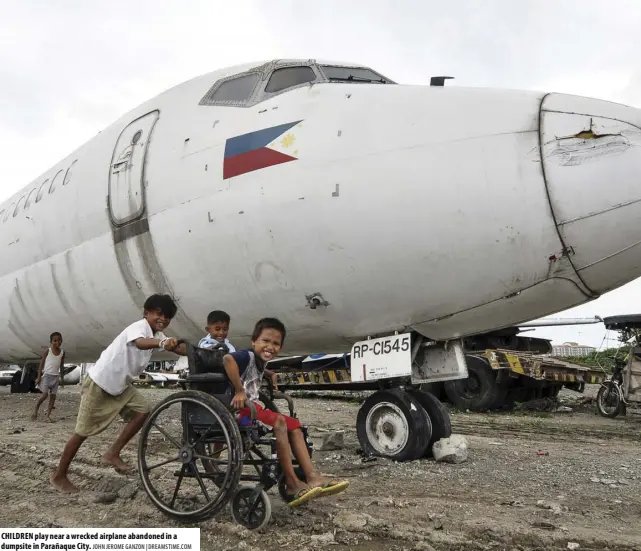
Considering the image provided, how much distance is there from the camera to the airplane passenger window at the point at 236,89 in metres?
6.03

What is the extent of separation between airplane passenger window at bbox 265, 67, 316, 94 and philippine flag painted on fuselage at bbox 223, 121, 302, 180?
0.69 meters

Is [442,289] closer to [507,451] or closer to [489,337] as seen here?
[507,451]

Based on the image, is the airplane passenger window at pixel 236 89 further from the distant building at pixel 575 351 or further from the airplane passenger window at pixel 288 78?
the distant building at pixel 575 351

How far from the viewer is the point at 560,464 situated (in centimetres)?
559

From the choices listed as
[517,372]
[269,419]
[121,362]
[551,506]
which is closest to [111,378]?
[121,362]

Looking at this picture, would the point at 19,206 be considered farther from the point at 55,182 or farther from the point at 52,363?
the point at 52,363

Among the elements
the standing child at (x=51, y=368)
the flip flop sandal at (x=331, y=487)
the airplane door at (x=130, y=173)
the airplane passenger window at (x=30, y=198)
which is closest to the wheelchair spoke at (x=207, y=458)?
the flip flop sandal at (x=331, y=487)

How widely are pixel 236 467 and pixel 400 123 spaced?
3.00 metres

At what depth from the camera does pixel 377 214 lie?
184 inches

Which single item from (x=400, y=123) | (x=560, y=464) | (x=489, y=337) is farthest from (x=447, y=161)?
(x=489, y=337)

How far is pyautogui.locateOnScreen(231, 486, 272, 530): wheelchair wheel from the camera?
10.8 ft

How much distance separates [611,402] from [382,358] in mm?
7932

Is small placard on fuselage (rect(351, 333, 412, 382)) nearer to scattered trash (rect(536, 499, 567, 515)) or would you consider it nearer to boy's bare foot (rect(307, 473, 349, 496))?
scattered trash (rect(536, 499, 567, 515))

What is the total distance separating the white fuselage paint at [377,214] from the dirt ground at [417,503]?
1.25 metres
